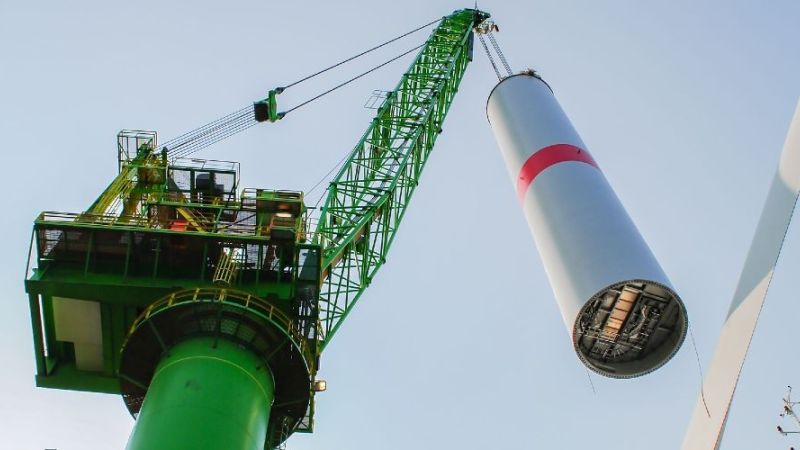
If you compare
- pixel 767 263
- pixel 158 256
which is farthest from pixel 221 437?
pixel 767 263

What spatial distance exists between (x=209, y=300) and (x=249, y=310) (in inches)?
48.8

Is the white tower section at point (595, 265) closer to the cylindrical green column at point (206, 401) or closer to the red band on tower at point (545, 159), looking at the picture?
the red band on tower at point (545, 159)

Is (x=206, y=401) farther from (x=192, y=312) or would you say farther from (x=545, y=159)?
(x=545, y=159)

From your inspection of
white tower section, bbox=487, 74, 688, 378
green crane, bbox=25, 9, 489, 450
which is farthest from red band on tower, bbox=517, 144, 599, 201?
green crane, bbox=25, 9, 489, 450

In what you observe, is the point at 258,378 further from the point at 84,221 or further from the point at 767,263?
the point at 767,263

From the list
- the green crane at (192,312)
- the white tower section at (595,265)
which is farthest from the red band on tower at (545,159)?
the green crane at (192,312)

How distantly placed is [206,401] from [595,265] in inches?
426

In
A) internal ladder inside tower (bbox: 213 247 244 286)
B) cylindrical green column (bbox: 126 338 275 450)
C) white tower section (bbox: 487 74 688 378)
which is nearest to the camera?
cylindrical green column (bbox: 126 338 275 450)

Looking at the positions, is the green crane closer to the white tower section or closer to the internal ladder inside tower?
the internal ladder inside tower

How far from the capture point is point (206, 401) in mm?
21031

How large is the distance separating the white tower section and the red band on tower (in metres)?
0.03

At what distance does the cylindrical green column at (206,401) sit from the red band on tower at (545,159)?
33.3ft

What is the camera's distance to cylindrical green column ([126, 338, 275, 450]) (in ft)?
65.9

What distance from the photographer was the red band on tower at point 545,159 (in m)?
25.7
